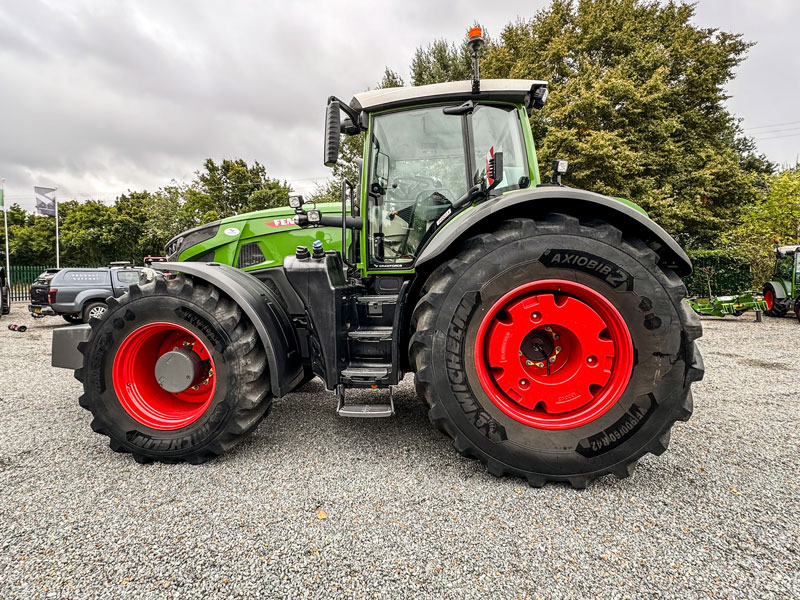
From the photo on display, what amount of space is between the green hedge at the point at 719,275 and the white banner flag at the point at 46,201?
31.5m

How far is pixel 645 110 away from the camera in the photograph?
14023 mm

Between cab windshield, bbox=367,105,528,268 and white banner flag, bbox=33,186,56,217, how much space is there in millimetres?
26847

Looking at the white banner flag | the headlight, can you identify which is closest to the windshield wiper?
the headlight

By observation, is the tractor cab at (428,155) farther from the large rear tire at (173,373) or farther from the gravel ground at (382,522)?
the gravel ground at (382,522)

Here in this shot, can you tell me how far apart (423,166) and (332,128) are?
78 cm

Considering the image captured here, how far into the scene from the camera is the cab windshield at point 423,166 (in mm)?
2895

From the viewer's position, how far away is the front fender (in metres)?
2.17

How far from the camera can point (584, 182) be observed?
13797mm

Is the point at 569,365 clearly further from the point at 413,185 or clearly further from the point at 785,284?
the point at 785,284

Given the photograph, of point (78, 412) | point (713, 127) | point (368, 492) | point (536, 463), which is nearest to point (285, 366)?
point (368, 492)

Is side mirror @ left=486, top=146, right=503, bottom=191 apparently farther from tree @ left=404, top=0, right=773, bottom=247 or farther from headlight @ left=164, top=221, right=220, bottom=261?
tree @ left=404, top=0, right=773, bottom=247

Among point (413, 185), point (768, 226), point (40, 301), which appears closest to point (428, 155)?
point (413, 185)

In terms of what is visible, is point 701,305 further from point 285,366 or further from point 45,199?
point 45,199

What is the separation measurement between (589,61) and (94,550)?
1898 cm
